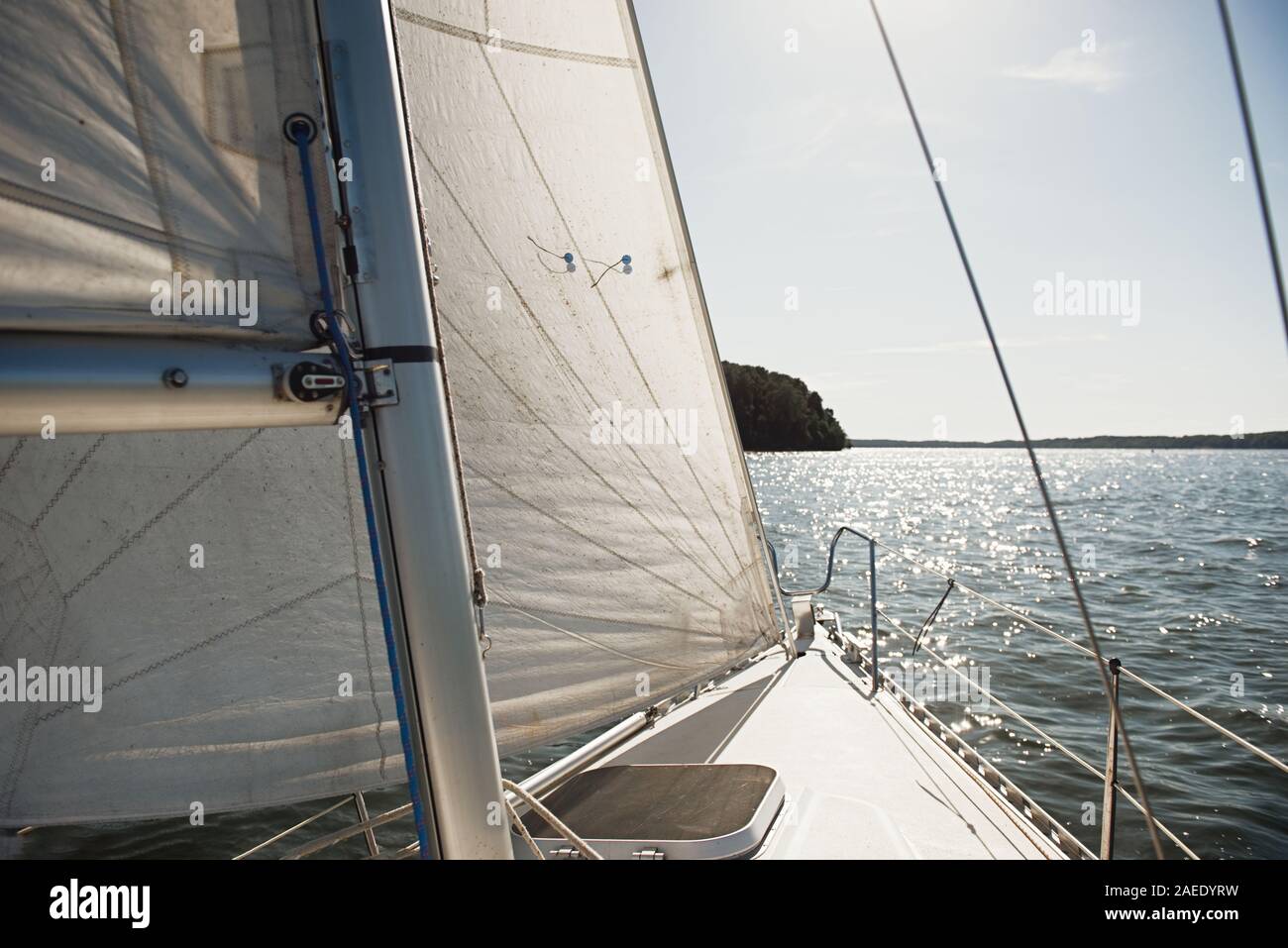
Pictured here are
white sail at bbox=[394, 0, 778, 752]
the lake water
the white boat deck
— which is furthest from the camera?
the lake water

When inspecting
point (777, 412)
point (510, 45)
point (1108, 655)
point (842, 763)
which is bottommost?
point (1108, 655)

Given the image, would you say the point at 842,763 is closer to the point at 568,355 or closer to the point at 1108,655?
the point at 568,355

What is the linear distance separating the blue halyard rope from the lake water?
2874mm

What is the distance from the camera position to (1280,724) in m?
7.48

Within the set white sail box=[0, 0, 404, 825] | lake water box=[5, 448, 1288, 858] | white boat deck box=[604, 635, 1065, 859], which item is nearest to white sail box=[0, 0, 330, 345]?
white sail box=[0, 0, 404, 825]

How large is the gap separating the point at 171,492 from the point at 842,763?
9.57 feet

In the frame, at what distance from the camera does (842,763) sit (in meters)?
3.59

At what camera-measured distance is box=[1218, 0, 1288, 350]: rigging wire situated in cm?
128

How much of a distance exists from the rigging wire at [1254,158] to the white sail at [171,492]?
155 cm

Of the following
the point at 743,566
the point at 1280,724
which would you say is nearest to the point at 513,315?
the point at 743,566

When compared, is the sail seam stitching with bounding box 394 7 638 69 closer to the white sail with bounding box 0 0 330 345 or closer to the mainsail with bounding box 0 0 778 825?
the mainsail with bounding box 0 0 778 825

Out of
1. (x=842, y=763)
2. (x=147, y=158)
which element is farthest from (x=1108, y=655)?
(x=147, y=158)

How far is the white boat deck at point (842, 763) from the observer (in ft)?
9.25
